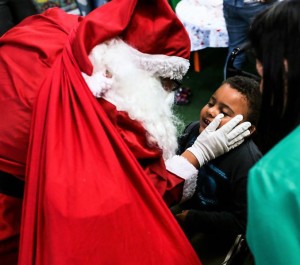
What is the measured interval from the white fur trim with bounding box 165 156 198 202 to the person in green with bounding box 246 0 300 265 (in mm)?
269

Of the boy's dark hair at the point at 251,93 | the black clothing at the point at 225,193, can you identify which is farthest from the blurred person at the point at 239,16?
the black clothing at the point at 225,193

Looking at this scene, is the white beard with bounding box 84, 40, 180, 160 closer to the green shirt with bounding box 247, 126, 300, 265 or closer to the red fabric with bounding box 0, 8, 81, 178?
the red fabric with bounding box 0, 8, 81, 178

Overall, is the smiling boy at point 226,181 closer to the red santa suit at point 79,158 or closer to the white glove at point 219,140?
the white glove at point 219,140

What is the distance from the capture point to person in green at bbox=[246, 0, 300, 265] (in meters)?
0.46

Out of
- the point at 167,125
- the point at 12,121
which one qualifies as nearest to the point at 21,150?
the point at 12,121

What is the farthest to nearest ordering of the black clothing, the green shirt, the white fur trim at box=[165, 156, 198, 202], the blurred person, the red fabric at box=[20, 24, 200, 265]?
the blurred person → the black clothing → the white fur trim at box=[165, 156, 198, 202] → the red fabric at box=[20, 24, 200, 265] → the green shirt

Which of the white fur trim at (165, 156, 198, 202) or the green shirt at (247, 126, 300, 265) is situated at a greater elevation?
the green shirt at (247, 126, 300, 265)

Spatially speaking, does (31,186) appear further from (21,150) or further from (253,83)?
(253,83)

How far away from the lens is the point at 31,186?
725 mm

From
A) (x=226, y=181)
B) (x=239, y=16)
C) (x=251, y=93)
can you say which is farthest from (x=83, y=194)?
(x=239, y=16)

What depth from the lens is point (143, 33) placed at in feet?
2.75

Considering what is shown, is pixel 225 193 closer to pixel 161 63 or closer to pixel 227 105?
pixel 227 105

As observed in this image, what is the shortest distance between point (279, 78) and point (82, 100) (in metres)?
0.40

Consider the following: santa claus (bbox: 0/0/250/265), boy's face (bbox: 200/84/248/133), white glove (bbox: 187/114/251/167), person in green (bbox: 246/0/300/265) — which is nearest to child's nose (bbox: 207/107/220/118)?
boy's face (bbox: 200/84/248/133)
